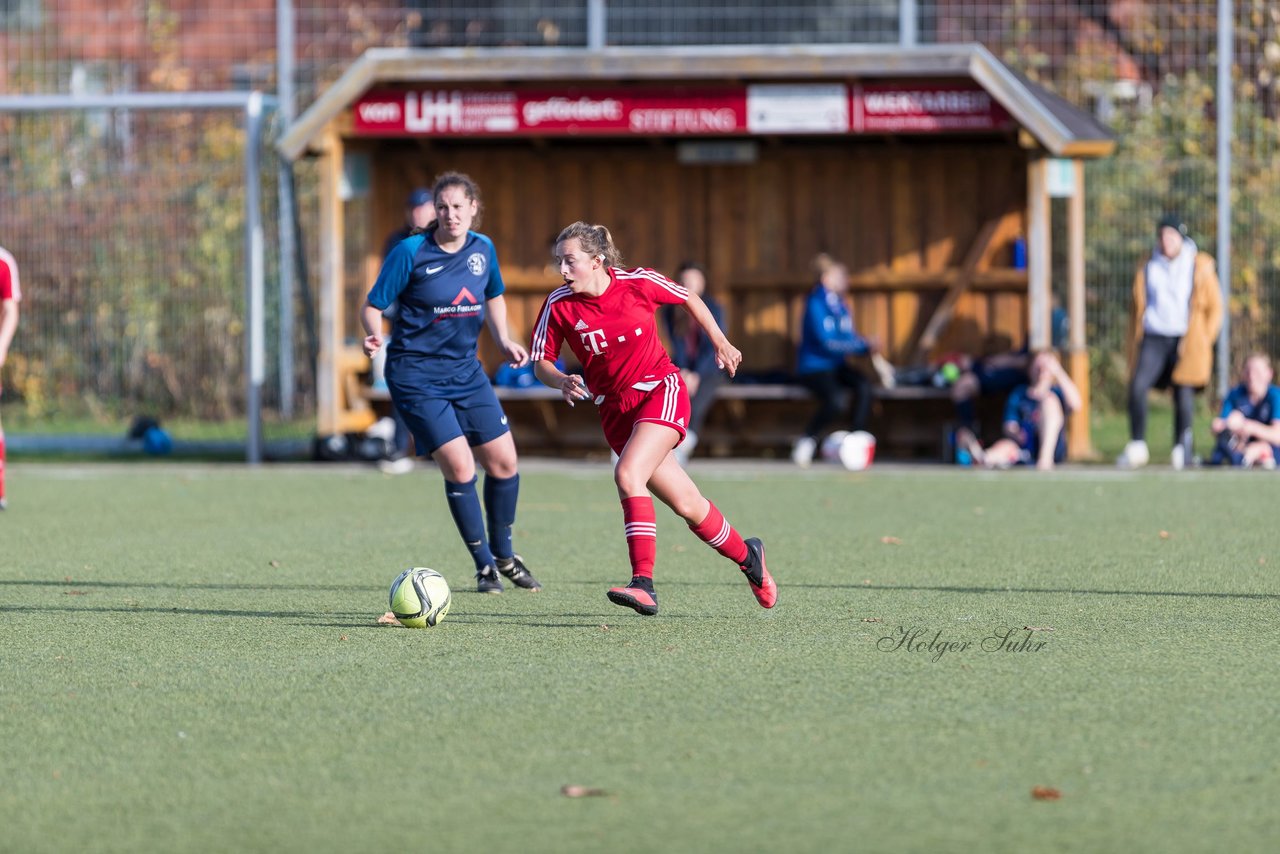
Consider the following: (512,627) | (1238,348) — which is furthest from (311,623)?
(1238,348)

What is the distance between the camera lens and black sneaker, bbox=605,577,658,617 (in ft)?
24.6

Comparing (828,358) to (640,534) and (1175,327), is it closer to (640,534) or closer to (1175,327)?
(1175,327)

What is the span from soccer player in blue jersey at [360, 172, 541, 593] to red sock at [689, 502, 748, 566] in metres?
1.26

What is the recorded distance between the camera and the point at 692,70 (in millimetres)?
16500

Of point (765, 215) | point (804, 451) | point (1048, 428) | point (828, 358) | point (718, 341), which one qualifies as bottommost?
point (804, 451)

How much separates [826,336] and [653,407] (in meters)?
8.78

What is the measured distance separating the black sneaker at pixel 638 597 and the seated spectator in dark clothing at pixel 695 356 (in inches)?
335

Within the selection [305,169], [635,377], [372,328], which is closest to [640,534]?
[635,377]

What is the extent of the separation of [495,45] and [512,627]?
13.6m

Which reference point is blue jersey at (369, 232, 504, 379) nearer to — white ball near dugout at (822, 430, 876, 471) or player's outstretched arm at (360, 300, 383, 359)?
player's outstretched arm at (360, 300, 383, 359)

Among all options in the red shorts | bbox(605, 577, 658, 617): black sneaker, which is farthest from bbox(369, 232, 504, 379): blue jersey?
bbox(605, 577, 658, 617): black sneaker

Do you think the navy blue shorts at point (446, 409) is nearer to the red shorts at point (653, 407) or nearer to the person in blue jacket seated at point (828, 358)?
the red shorts at point (653, 407)

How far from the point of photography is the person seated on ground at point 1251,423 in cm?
1555

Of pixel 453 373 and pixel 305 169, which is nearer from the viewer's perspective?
pixel 453 373
